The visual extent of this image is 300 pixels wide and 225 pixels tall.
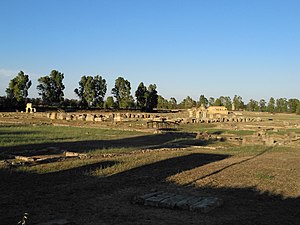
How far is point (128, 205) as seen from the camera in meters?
8.92

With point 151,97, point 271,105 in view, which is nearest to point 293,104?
point 271,105

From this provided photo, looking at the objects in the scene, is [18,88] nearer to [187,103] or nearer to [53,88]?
[53,88]

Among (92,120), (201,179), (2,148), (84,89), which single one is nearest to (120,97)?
(84,89)

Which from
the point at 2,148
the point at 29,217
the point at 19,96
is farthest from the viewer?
the point at 19,96

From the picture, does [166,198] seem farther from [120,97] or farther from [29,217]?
[120,97]

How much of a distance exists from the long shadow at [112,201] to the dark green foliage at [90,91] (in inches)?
3107

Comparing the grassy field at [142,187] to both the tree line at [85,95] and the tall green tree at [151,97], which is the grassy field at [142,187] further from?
the tall green tree at [151,97]

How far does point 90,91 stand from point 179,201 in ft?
277

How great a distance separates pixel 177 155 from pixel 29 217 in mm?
11931

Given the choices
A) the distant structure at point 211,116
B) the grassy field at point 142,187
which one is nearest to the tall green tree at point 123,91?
the distant structure at point 211,116

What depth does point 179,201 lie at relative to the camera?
890 centimetres

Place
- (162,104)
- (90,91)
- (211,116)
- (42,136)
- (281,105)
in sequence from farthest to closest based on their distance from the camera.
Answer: (281,105) → (162,104) → (90,91) → (211,116) → (42,136)

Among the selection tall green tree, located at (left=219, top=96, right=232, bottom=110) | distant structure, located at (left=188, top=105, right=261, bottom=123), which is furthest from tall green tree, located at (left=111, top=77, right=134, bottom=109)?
tall green tree, located at (left=219, top=96, right=232, bottom=110)

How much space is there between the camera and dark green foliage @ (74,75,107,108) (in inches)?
3593
